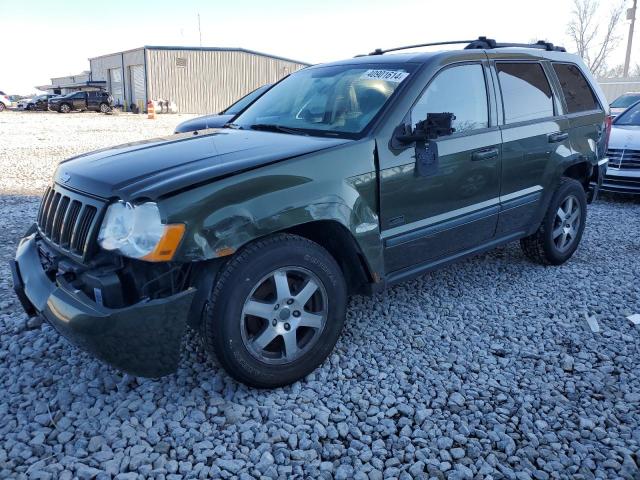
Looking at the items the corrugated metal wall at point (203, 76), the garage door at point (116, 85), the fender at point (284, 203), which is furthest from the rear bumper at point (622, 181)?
the garage door at point (116, 85)

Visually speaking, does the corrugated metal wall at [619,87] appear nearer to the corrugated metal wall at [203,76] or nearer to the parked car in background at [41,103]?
the corrugated metal wall at [203,76]

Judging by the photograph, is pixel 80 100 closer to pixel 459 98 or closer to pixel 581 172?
pixel 581 172

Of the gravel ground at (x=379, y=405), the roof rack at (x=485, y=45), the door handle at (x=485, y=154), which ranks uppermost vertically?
the roof rack at (x=485, y=45)

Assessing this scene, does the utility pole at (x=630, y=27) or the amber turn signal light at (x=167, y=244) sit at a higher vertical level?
the utility pole at (x=630, y=27)

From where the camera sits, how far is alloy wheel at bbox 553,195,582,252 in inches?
186

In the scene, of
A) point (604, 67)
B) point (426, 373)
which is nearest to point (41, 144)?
point (426, 373)

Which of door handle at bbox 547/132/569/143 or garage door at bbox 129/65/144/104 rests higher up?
garage door at bbox 129/65/144/104

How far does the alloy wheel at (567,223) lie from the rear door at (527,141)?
35 cm

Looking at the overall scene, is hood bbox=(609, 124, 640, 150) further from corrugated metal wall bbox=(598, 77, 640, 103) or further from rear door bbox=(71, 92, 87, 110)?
rear door bbox=(71, 92, 87, 110)

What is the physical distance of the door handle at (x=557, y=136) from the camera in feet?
14.1

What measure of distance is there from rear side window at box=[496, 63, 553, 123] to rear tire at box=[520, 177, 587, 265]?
75 centimetres

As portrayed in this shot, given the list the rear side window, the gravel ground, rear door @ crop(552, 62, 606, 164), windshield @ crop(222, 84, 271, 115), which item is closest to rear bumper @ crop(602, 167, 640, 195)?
rear door @ crop(552, 62, 606, 164)

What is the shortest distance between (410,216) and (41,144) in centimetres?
1433

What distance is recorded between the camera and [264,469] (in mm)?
2326
